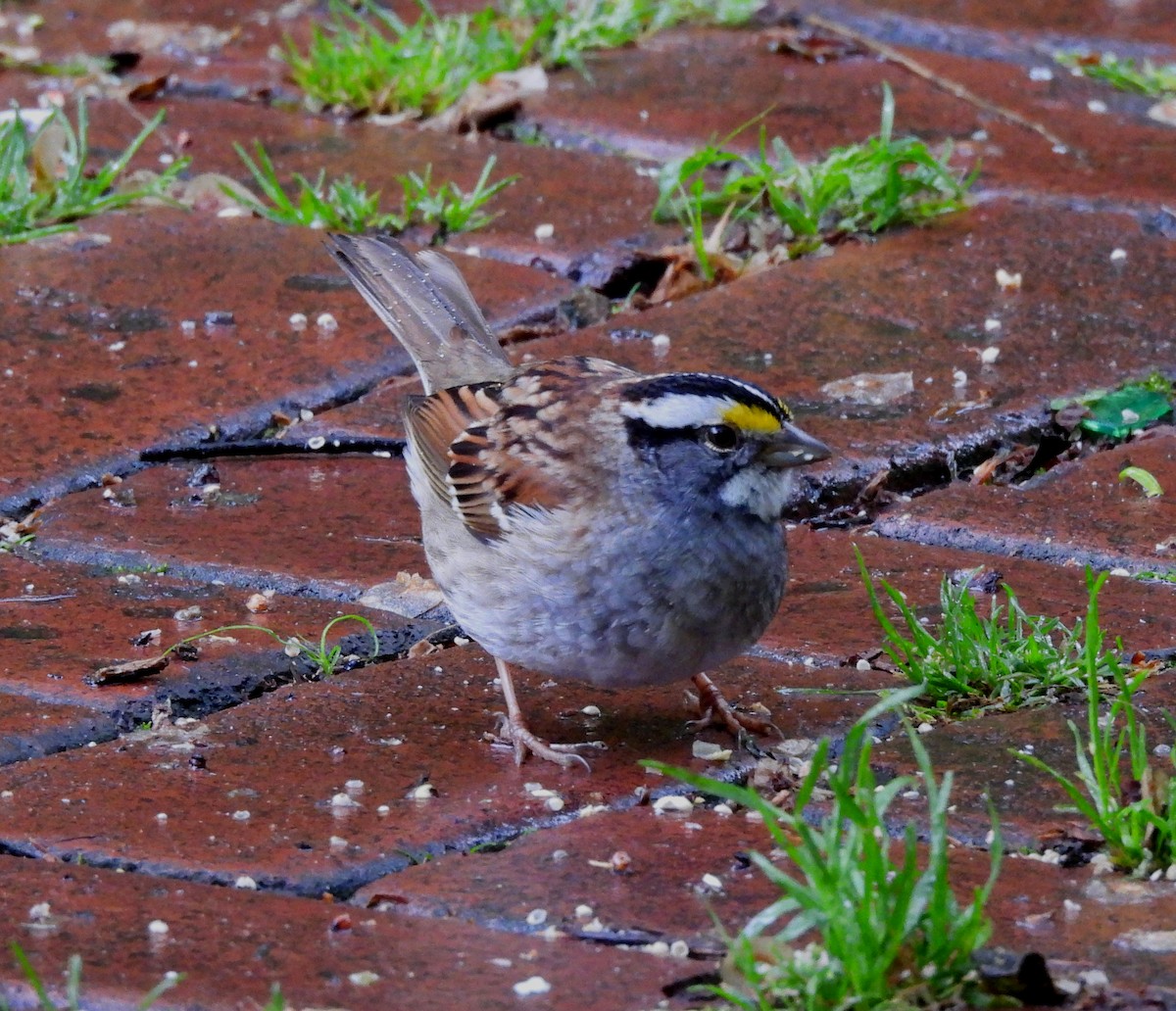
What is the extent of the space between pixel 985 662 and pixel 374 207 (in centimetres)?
237

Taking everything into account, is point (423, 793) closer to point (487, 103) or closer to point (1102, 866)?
point (1102, 866)

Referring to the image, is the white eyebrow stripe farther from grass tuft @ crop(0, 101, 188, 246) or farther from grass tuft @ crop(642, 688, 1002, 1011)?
grass tuft @ crop(0, 101, 188, 246)

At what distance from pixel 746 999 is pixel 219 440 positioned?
2.19m

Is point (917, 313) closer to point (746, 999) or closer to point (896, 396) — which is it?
point (896, 396)

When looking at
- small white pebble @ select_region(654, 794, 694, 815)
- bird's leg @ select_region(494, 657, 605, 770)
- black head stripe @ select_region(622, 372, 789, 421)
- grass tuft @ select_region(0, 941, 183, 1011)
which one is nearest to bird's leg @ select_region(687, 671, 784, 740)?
bird's leg @ select_region(494, 657, 605, 770)

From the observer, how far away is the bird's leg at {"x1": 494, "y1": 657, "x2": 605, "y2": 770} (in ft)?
9.80

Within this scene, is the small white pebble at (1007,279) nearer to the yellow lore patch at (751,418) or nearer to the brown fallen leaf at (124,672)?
the yellow lore patch at (751,418)

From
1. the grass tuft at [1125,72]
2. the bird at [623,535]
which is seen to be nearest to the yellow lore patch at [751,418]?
the bird at [623,535]

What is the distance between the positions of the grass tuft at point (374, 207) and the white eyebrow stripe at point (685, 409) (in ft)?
5.77

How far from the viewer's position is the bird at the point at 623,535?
Result: 3.08 metres

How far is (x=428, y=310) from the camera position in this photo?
158 inches

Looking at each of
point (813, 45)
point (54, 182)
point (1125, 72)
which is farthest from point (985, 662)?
point (813, 45)

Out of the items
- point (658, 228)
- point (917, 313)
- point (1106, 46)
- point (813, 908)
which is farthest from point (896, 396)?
point (1106, 46)

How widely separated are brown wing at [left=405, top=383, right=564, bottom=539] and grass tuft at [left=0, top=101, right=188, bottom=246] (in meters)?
1.54
